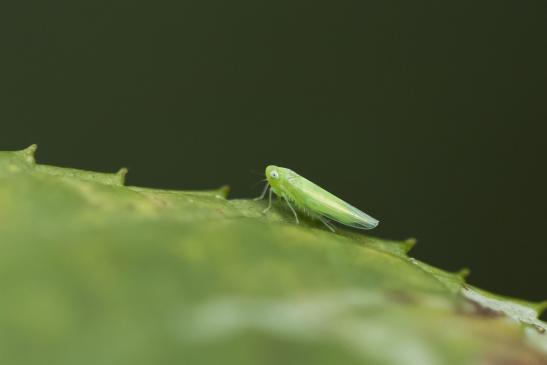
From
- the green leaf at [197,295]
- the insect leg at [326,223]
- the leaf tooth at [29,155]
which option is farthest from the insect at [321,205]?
the green leaf at [197,295]

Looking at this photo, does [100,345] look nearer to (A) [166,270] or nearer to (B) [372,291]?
(A) [166,270]

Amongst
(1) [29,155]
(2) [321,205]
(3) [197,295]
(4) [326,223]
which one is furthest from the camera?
(2) [321,205]

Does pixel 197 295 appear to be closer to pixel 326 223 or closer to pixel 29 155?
pixel 29 155

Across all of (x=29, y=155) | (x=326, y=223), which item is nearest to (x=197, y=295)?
(x=29, y=155)

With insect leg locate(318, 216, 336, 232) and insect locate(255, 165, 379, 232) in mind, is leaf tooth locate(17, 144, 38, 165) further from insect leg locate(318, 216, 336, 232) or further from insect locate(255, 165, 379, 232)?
insect locate(255, 165, 379, 232)

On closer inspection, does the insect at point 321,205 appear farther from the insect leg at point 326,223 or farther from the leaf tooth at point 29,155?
the leaf tooth at point 29,155

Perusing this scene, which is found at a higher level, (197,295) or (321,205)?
(197,295)

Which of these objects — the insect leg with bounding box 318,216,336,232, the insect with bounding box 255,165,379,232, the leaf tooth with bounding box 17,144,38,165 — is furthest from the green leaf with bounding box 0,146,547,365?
the insect with bounding box 255,165,379,232

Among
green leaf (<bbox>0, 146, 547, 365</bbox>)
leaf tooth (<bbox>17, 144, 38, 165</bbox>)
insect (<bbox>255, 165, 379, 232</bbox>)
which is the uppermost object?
green leaf (<bbox>0, 146, 547, 365</bbox>)

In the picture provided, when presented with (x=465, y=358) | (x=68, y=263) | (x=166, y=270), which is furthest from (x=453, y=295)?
(x=68, y=263)
